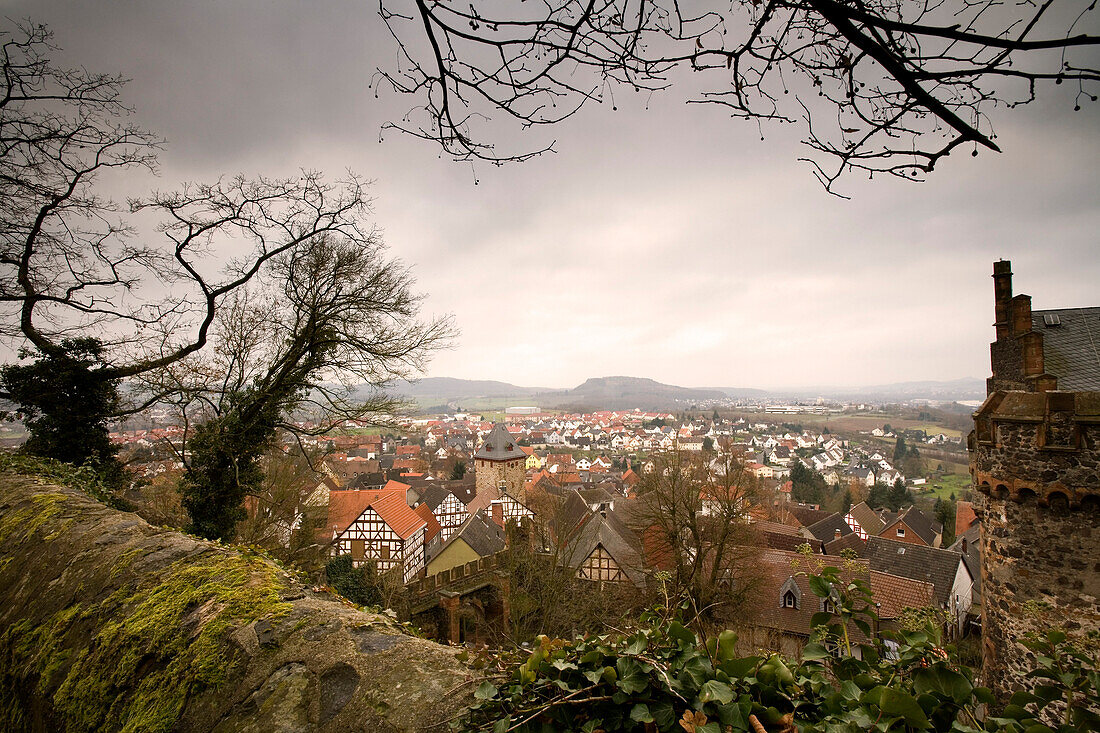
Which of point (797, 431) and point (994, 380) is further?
point (797, 431)

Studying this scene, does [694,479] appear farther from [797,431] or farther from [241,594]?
[797,431]

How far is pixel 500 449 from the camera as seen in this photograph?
121 feet

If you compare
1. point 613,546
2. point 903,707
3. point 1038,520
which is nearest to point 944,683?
point 903,707

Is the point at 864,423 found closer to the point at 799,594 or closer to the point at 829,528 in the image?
the point at 829,528

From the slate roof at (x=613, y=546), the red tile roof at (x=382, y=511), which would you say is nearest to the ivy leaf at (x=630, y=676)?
the slate roof at (x=613, y=546)

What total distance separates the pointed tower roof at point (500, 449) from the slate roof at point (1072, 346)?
106 ft

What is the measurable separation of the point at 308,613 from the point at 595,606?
45.2ft

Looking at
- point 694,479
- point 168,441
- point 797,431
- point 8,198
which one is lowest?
point 797,431

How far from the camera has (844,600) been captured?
4.51ft

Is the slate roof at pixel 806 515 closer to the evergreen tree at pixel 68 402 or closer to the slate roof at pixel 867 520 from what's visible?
the slate roof at pixel 867 520

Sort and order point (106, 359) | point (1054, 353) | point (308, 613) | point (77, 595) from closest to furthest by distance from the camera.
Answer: point (308, 613), point (77, 595), point (1054, 353), point (106, 359)

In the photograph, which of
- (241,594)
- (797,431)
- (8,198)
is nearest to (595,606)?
(241,594)

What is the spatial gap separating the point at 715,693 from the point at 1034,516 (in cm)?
591

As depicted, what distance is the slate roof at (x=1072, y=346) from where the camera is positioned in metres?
6.11
